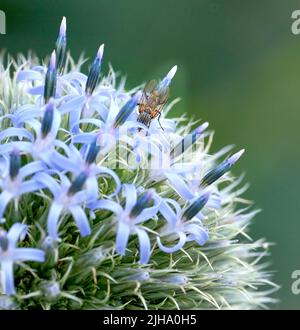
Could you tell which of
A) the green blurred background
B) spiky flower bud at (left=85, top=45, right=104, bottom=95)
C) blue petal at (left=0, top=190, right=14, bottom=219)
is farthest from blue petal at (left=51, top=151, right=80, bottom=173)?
the green blurred background

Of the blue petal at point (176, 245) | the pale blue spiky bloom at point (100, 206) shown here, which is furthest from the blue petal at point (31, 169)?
the blue petal at point (176, 245)

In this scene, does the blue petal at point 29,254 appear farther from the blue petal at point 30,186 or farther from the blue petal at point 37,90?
the blue petal at point 37,90

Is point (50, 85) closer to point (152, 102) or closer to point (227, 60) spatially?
point (152, 102)

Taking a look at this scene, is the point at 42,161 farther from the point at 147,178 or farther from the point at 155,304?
the point at 155,304

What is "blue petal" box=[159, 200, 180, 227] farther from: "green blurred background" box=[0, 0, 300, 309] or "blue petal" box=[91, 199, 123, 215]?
"green blurred background" box=[0, 0, 300, 309]
